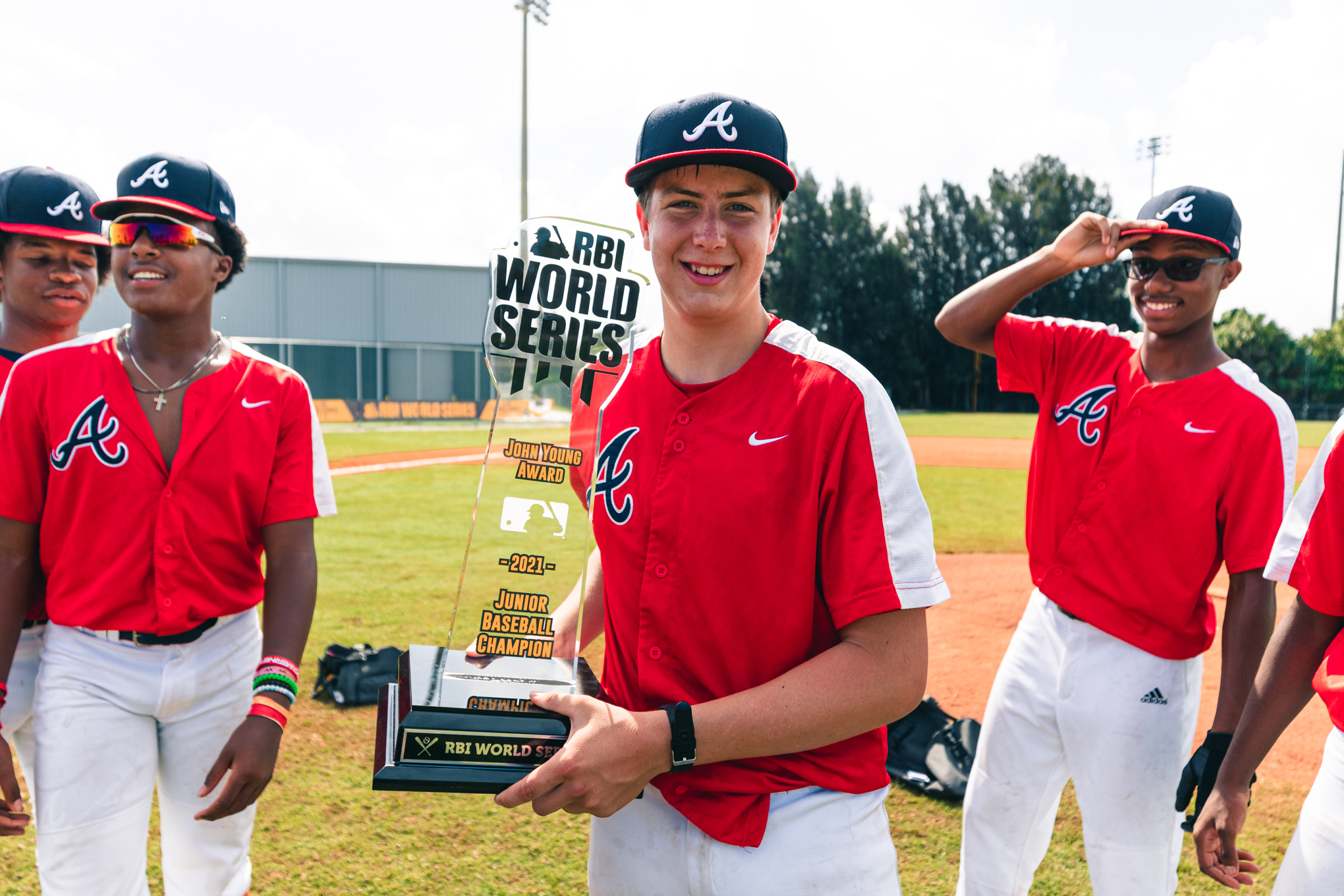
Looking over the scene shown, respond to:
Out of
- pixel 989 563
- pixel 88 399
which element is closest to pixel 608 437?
pixel 88 399

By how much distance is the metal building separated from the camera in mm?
34844

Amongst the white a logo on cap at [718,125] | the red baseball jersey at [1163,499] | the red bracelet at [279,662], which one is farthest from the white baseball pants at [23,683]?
the red baseball jersey at [1163,499]

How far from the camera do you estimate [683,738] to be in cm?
147

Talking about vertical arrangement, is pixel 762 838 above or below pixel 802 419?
below

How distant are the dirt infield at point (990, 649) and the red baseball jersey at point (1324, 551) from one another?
2644 millimetres

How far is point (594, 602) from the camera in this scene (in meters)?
2.13

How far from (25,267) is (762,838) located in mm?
3193

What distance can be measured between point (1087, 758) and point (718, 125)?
2.35m

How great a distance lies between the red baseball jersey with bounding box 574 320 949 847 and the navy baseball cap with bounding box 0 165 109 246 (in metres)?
2.59

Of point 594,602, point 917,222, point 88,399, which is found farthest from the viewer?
point 917,222

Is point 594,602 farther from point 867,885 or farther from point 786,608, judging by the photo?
point 867,885

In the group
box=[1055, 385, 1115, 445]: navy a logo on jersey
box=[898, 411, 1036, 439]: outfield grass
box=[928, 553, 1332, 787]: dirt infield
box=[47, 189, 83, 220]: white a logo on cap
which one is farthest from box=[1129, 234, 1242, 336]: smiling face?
box=[898, 411, 1036, 439]: outfield grass

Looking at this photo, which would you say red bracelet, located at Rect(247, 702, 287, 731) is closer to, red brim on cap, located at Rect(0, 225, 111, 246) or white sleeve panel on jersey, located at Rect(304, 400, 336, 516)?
white sleeve panel on jersey, located at Rect(304, 400, 336, 516)

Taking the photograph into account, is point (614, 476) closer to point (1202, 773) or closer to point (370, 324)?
point (1202, 773)
